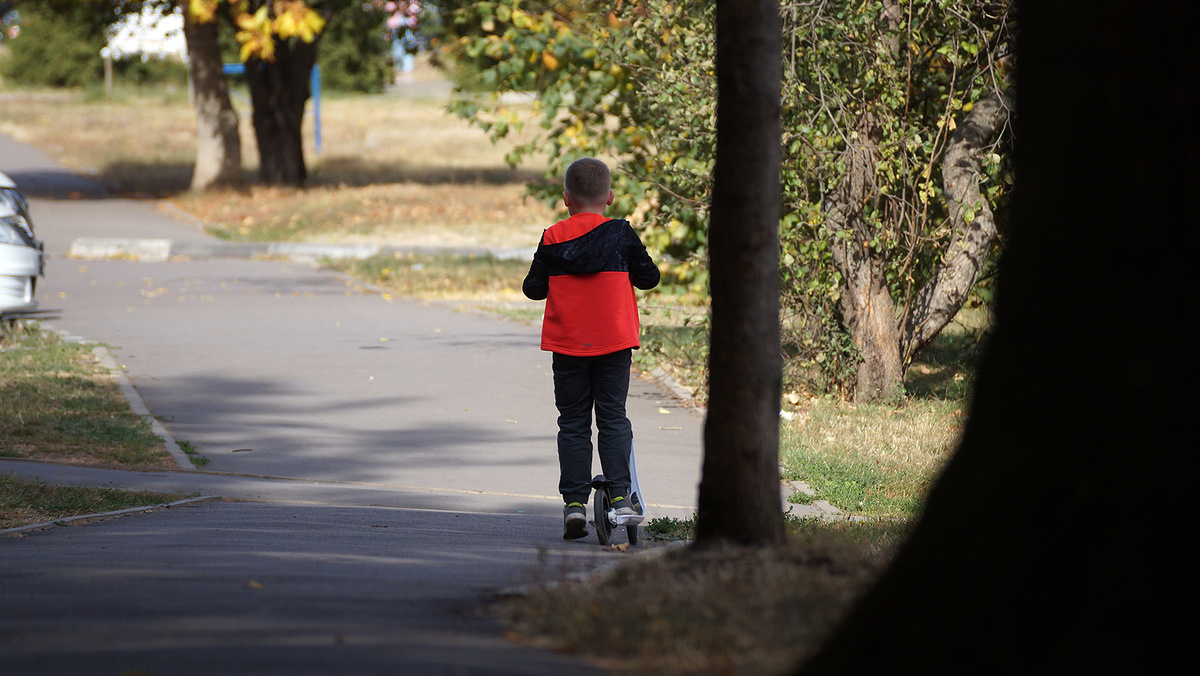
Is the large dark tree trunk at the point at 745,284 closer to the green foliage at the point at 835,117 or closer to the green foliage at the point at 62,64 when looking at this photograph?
the green foliage at the point at 835,117

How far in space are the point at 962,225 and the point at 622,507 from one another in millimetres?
5244

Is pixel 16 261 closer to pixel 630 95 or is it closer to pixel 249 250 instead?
pixel 630 95

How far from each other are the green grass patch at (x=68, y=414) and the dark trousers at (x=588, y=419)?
10.0 feet

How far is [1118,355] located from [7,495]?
5607 millimetres

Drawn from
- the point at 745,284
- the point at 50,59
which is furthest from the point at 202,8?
the point at 50,59

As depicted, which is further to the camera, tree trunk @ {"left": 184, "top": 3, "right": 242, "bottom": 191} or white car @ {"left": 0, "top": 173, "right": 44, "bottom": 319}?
tree trunk @ {"left": 184, "top": 3, "right": 242, "bottom": 191}

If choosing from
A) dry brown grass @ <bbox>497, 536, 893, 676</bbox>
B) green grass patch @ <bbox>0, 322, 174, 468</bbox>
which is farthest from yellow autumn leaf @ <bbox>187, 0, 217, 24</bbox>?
dry brown grass @ <bbox>497, 536, 893, 676</bbox>

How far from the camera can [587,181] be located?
557 centimetres

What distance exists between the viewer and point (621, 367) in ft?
18.3

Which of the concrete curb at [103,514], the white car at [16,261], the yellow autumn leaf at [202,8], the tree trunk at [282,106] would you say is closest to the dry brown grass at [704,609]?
the concrete curb at [103,514]

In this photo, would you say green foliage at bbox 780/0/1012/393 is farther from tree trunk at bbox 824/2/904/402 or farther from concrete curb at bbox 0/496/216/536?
concrete curb at bbox 0/496/216/536

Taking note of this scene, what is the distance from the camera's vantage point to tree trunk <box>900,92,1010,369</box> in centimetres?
947

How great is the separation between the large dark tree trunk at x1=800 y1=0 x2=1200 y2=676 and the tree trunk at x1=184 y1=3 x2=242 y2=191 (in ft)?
84.4

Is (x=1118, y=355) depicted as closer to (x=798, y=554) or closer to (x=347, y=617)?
(x=798, y=554)
